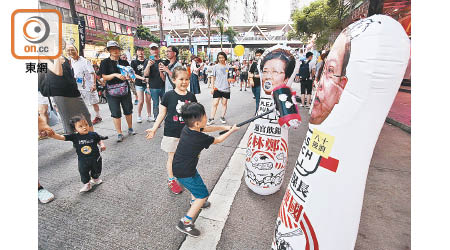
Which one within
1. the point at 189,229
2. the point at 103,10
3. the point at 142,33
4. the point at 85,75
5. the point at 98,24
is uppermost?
the point at 103,10

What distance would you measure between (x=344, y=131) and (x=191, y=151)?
1.21m

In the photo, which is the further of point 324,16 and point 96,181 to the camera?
point 324,16

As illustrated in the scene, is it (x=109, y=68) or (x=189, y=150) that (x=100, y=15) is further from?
(x=189, y=150)

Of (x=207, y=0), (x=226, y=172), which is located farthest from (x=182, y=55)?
(x=226, y=172)

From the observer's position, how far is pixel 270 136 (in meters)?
2.35

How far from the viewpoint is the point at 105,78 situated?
3.78m

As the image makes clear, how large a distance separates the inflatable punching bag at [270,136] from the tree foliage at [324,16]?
493 inches

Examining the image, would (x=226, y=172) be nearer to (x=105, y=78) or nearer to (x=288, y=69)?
(x=288, y=69)

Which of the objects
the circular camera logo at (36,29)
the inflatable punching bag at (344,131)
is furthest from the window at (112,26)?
the inflatable punching bag at (344,131)

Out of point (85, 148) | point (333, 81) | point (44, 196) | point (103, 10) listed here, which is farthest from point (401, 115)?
point (103, 10)

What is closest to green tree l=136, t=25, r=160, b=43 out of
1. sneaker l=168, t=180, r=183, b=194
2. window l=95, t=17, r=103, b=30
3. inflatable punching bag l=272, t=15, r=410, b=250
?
window l=95, t=17, r=103, b=30

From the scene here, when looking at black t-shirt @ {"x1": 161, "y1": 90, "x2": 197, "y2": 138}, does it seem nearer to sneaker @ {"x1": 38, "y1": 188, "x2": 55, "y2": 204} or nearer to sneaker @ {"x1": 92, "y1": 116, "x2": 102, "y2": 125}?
sneaker @ {"x1": 38, "y1": 188, "x2": 55, "y2": 204}

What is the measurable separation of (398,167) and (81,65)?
617 centimetres

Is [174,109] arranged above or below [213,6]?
below
